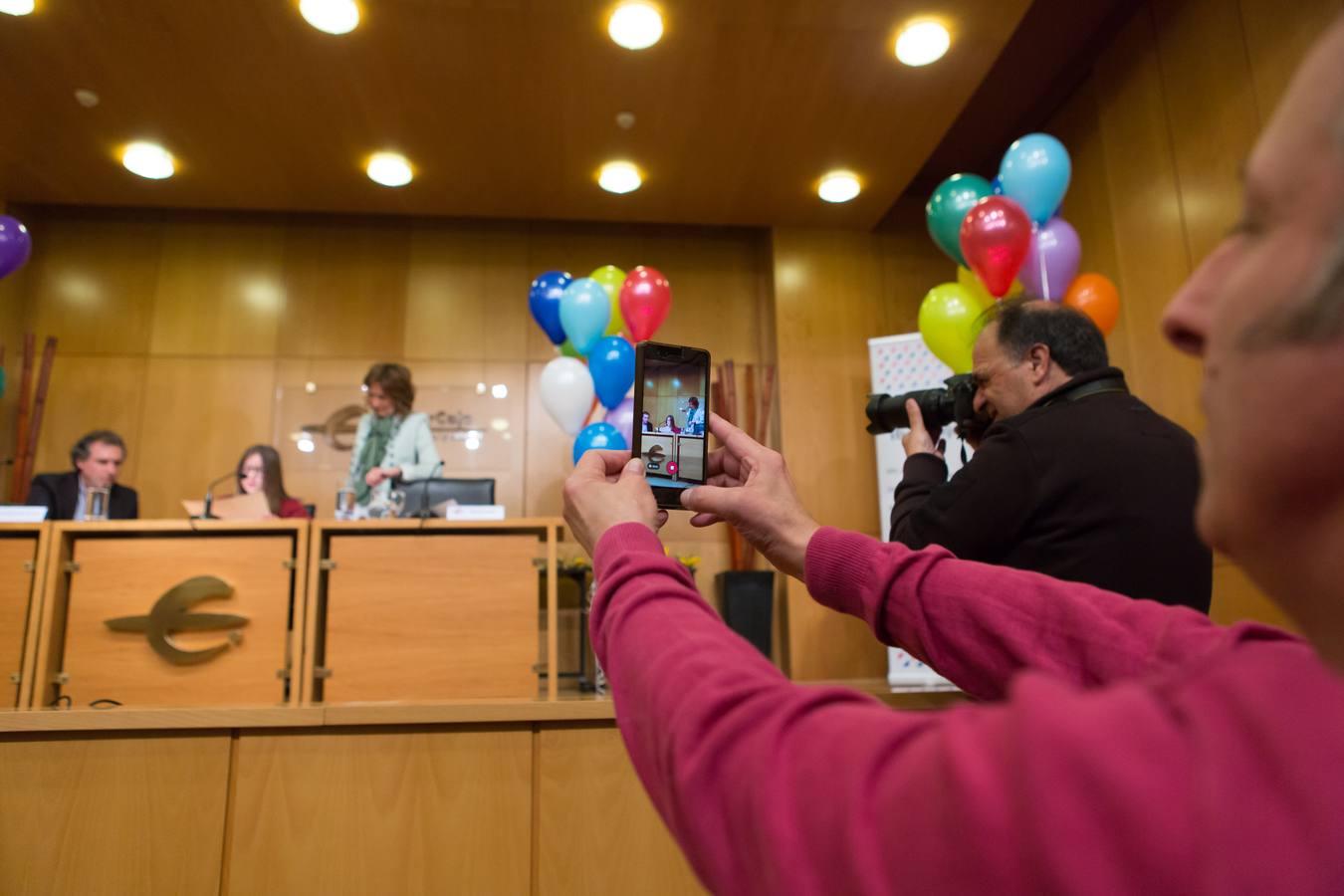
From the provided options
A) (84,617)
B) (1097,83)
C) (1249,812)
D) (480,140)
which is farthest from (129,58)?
(1249,812)

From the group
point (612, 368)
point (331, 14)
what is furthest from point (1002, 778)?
point (331, 14)

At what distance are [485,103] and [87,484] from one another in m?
2.28

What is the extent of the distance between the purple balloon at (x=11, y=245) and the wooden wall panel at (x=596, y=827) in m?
3.19

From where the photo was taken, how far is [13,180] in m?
4.26

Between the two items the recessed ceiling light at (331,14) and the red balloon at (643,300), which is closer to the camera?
the recessed ceiling light at (331,14)

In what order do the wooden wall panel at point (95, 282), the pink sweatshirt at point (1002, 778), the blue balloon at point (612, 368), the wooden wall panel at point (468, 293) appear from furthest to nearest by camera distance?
the wooden wall panel at point (468, 293) → the wooden wall panel at point (95, 282) → the blue balloon at point (612, 368) → the pink sweatshirt at point (1002, 778)

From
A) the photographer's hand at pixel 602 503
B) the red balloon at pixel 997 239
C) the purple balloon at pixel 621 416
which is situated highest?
the red balloon at pixel 997 239

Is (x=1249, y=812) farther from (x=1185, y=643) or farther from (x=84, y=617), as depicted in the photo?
(x=84, y=617)

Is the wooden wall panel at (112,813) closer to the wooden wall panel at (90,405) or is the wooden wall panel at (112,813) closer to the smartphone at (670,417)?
the smartphone at (670,417)

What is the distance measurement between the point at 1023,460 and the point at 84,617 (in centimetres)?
248

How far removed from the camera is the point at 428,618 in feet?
8.33

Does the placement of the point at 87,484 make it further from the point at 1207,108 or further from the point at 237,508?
the point at 1207,108

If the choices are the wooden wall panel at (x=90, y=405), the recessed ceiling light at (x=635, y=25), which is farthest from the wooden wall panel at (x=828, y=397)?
the wooden wall panel at (x=90, y=405)

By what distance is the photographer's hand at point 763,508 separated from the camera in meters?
0.79
